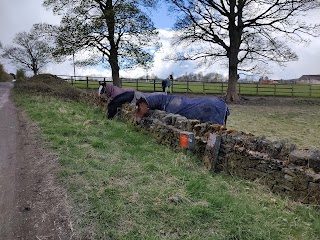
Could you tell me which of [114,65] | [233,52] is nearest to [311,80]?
[233,52]

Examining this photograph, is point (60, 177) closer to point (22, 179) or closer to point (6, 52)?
point (22, 179)

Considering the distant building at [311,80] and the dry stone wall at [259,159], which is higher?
the distant building at [311,80]

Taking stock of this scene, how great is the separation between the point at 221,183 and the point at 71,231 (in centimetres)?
256

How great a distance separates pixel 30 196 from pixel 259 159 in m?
3.57

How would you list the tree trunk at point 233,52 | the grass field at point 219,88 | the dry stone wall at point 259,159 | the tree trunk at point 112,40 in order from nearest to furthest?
the dry stone wall at point 259,159 → the tree trunk at point 112,40 → the tree trunk at point 233,52 → the grass field at point 219,88

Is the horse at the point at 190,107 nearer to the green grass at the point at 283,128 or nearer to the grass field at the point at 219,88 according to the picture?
the green grass at the point at 283,128

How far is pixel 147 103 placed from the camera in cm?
994

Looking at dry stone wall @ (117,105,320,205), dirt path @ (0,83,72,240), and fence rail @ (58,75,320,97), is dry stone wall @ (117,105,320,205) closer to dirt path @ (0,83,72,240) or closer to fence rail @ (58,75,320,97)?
dirt path @ (0,83,72,240)

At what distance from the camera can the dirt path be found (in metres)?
3.61

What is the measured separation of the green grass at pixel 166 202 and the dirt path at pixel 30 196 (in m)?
0.17

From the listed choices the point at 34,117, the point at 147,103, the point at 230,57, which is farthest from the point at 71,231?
the point at 230,57

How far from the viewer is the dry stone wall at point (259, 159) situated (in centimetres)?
482

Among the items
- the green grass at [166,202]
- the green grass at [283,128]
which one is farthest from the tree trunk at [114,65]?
the green grass at [166,202]

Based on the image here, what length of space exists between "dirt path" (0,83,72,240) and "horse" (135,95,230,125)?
A: 3.48m
